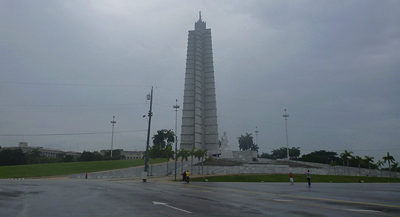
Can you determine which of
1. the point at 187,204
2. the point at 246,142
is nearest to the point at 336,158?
the point at 246,142

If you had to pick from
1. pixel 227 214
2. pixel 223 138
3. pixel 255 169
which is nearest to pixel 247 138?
pixel 223 138

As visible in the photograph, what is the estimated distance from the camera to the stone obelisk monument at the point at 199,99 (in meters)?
94.6

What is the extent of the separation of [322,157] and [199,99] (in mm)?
54818

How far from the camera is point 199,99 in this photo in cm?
9631

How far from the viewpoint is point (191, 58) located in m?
101

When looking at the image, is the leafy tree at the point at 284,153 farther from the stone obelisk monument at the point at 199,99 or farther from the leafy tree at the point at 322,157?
the stone obelisk monument at the point at 199,99

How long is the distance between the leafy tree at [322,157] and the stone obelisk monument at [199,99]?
39.1 meters

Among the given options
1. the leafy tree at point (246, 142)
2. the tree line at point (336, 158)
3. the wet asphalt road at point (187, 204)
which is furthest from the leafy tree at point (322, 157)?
the wet asphalt road at point (187, 204)

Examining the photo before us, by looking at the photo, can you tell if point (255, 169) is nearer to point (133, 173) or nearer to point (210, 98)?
point (133, 173)

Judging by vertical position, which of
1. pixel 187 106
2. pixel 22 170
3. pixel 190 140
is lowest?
pixel 22 170

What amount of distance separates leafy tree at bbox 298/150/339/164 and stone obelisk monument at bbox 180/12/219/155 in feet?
128

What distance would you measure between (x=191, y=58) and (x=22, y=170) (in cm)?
5984

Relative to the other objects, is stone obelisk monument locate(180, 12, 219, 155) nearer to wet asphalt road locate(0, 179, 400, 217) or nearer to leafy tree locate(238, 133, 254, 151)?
leafy tree locate(238, 133, 254, 151)

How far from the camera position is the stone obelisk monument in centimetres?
9456
